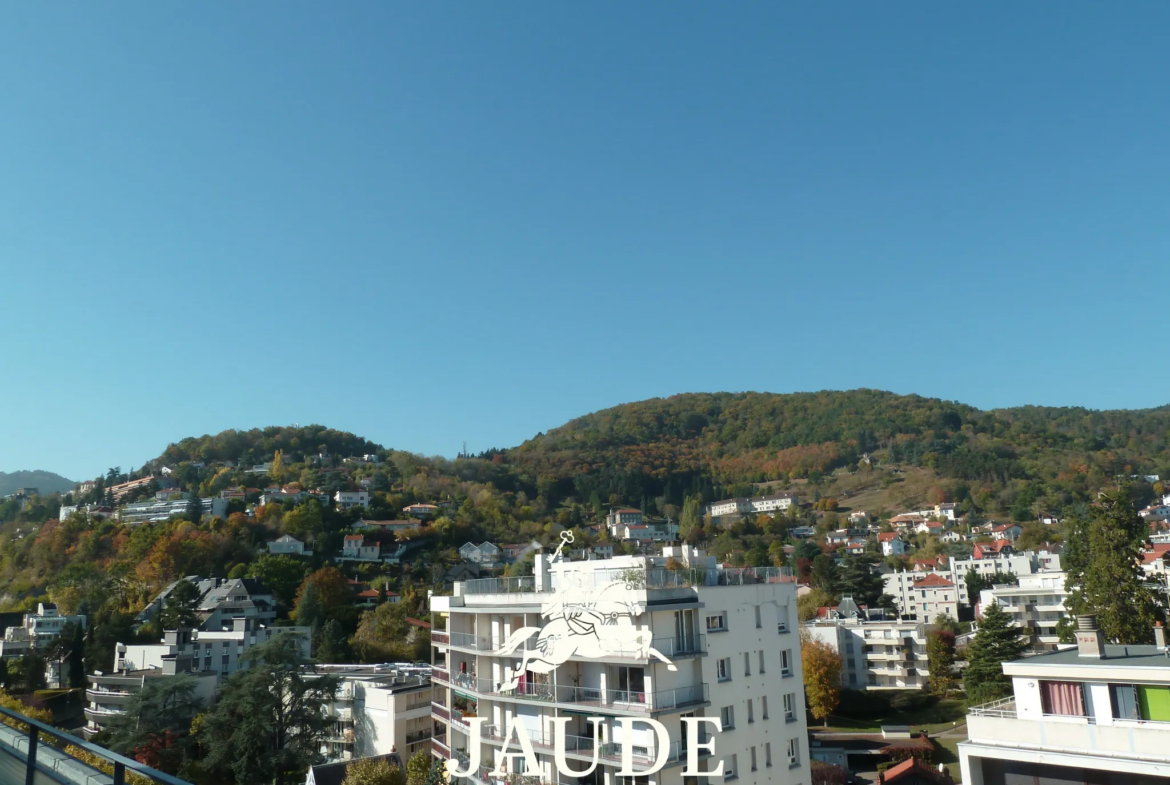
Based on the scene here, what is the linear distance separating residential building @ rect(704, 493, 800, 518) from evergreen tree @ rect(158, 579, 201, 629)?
114100mm

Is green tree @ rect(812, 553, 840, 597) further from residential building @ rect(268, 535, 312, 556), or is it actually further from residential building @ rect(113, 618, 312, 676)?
residential building @ rect(268, 535, 312, 556)

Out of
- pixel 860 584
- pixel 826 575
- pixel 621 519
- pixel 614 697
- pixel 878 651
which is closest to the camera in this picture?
pixel 614 697

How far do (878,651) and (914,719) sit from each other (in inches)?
332

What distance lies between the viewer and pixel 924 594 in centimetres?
8000

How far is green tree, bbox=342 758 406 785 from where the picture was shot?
1231 inches

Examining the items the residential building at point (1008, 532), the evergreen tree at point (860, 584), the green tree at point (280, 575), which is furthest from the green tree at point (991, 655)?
the residential building at point (1008, 532)

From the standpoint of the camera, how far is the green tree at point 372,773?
3127 centimetres

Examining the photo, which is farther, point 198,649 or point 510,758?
point 198,649

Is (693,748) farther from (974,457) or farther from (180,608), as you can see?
(974,457)

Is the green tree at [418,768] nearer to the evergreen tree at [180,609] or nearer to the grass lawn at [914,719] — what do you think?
the grass lawn at [914,719]

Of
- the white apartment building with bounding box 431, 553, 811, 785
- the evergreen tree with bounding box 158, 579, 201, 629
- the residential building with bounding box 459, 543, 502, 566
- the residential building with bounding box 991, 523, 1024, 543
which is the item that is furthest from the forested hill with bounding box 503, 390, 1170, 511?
the white apartment building with bounding box 431, 553, 811, 785

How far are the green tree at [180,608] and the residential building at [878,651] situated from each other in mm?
53433

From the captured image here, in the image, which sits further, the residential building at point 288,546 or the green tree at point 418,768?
the residential building at point 288,546

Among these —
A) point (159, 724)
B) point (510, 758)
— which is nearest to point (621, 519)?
point (159, 724)
